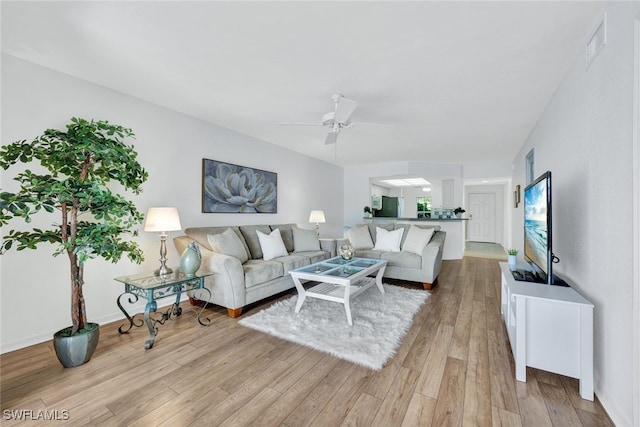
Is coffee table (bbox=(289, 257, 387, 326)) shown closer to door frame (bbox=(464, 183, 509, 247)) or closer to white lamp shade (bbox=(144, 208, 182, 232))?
white lamp shade (bbox=(144, 208, 182, 232))

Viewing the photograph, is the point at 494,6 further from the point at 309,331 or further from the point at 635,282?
the point at 309,331

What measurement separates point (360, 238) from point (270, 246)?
1.75 meters

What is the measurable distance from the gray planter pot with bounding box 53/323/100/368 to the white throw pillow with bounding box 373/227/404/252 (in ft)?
11.9

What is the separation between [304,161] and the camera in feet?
18.2

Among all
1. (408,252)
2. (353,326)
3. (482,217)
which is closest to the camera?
(353,326)

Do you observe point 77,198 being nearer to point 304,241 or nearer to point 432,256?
point 304,241

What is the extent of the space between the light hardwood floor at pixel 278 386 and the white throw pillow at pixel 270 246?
51.1 inches

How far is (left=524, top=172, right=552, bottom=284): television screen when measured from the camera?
1811mm

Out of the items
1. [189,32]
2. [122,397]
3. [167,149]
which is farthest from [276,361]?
[167,149]

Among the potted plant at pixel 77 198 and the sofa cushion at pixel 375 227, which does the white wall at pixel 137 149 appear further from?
the sofa cushion at pixel 375 227

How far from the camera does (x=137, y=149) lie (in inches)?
113

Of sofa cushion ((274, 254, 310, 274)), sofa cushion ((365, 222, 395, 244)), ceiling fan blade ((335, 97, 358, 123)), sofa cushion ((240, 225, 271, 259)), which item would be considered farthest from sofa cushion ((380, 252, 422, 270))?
ceiling fan blade ((335, 97, 358, 123))

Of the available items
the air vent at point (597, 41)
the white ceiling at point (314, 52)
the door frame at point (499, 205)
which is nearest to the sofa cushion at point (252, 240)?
the white ceiling at point (314, 52)

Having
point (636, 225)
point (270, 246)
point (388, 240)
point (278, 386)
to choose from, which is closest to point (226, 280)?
point (270, 246)
